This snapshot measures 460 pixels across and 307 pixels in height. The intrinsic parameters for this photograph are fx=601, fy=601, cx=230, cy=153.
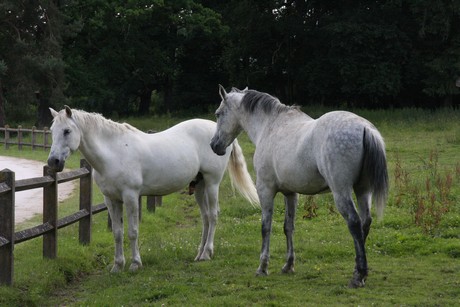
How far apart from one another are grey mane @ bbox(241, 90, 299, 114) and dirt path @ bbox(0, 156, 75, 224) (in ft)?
16.2

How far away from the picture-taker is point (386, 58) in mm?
37594

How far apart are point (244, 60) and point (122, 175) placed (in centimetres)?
3519

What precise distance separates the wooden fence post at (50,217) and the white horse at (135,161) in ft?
2.17

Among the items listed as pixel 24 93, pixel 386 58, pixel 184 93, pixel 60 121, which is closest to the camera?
pixel 60 121

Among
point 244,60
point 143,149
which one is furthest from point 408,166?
point 244,60

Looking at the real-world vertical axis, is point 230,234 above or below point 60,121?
below

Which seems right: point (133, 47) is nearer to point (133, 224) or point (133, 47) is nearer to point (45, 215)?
point (45, 215)

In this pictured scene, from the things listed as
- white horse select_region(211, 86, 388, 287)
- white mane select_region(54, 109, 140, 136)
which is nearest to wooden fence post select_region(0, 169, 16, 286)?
white mane select_region(54, 109, 140, 136)

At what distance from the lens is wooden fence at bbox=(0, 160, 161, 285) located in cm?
643

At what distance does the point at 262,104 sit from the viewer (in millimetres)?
7352

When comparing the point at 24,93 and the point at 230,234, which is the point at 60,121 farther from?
the point at 24,93

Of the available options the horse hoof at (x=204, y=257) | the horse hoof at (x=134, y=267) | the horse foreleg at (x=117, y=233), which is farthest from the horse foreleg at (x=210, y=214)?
the horse foreleg at (x=117, y=233)

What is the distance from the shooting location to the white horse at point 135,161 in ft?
23.3

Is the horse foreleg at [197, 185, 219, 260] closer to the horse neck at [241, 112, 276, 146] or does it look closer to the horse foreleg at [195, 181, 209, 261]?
the horse foreleg at [195, 181, 209, 261]
